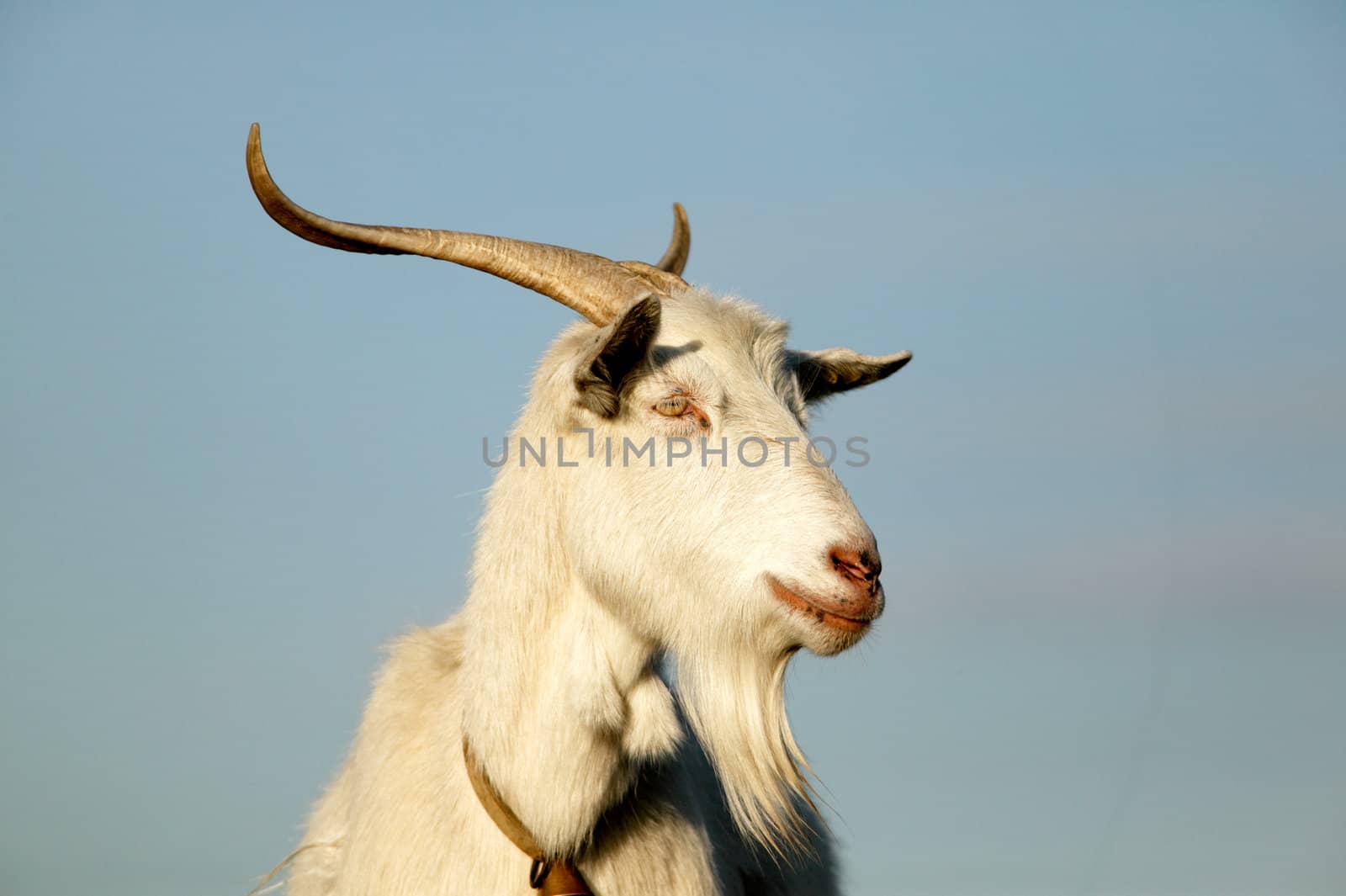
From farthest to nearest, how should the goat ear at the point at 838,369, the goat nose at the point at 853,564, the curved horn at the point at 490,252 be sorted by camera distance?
the goat ear at the point at 838,369 → the curved horn at the point at 490,252 → the goat nose at the point at 853,564

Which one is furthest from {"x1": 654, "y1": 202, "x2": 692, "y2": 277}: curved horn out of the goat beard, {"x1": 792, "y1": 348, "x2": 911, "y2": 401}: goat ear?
the goat beard

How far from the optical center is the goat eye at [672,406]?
3947 millimetres

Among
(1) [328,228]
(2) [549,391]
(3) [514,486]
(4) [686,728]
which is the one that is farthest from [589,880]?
(1) [328,228]

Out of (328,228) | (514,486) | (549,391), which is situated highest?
(328,228)

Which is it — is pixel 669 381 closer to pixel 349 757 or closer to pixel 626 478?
pixel 626 478

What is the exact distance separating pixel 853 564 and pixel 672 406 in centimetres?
72

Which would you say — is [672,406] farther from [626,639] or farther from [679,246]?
[679,246]

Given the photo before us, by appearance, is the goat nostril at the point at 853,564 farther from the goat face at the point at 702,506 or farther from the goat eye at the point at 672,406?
the goat eye at the point at 672,406

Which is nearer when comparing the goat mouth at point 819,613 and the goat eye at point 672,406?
the goat mouth at point 819,613

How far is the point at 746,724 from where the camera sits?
4059mm

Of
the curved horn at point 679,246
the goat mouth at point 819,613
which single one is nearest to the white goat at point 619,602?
the goat mouth at point 819,613

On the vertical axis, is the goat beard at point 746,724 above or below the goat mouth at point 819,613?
below

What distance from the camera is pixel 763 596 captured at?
A: 378cm

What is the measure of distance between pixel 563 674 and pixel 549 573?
30 cm
